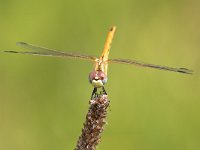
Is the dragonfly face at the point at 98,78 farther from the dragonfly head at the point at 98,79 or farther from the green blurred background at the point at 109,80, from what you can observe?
the green blurred background at the point at 109,80

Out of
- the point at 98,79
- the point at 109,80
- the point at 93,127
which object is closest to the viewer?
the point at 93,127

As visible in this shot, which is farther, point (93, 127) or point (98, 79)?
point (98, 79)

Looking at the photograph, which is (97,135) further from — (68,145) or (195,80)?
(195,80)

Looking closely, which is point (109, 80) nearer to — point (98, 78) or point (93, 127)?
point (98, 78)

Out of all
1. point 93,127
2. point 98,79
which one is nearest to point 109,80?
point 98,79

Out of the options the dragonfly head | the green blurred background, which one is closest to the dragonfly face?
the dragonfly head

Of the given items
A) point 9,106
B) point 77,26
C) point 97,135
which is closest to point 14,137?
point 9,106

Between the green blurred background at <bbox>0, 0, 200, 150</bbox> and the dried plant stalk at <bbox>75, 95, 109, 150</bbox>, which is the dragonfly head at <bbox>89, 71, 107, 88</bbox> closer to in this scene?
the dried plant stalk at <bbox>75, 95, 109, 150</bbox>
